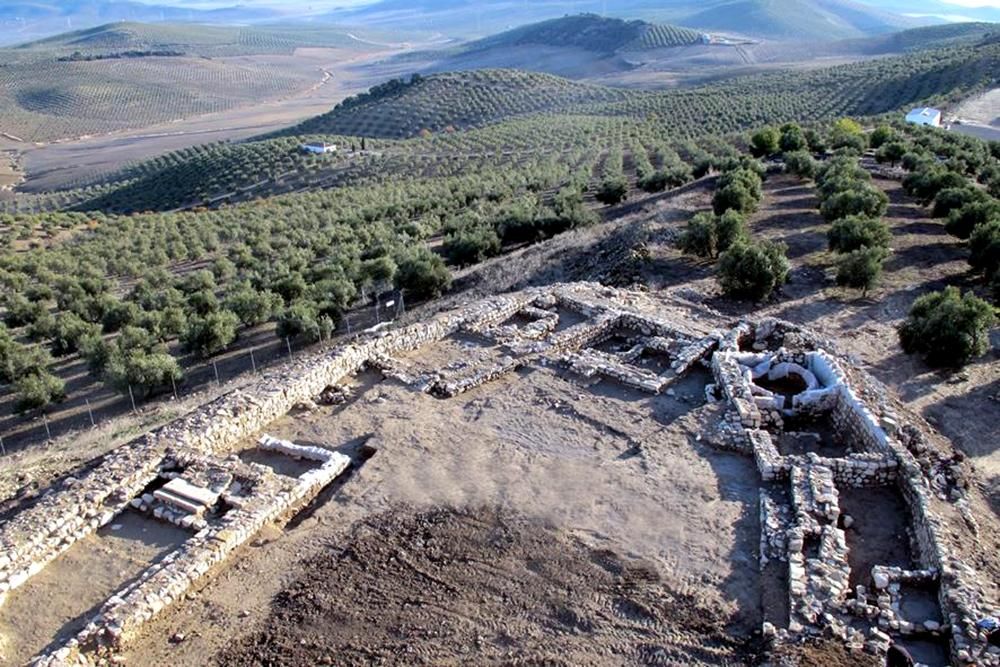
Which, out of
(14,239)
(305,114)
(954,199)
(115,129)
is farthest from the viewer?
(305,114)

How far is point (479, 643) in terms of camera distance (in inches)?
408

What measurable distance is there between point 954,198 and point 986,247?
24.5 feet

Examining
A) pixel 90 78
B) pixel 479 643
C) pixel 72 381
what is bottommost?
pixel 72 381

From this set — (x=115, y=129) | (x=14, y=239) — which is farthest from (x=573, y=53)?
(x=14, y=239)

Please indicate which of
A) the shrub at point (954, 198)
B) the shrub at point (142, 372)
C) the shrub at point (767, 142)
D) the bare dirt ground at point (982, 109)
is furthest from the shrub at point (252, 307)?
the bare dirt ground at point (982, 109)

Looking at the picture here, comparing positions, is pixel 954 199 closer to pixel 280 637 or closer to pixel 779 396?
pixel 779 396

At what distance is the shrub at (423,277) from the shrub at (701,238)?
373 inches

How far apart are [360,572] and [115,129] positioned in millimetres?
128194

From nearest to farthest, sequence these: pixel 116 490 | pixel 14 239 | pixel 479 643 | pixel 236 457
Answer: pixel 479 643 < pixel 116 490 < pixel 236 457 < pixel 14 239

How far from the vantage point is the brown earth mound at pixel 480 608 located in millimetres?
10203

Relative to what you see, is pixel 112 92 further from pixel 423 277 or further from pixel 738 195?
pixel 738 195

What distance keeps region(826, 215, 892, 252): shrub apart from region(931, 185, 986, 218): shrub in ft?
19.4

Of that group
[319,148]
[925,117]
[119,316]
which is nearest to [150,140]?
[319,148]

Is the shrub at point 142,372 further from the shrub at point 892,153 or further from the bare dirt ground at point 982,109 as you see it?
the bare dirt ground at point 982,109
